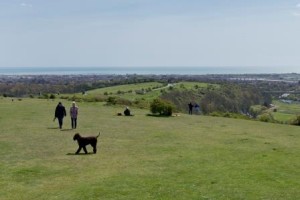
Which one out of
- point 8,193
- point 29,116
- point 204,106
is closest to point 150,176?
point 8,193

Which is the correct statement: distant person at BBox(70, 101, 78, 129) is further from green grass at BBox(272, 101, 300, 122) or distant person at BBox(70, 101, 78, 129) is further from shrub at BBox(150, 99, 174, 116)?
green grass at BBox(272, 101, 300, 122)

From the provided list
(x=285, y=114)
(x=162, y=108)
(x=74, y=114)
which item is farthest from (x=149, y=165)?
(x=285, y=114)

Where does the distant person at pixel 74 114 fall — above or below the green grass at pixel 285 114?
above

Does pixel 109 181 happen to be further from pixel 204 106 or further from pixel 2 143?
pixel 204 106

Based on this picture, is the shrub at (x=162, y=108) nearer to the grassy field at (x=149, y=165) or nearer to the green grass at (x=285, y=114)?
the grassy field at (x=149, y=165)

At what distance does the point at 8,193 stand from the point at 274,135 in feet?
76.9

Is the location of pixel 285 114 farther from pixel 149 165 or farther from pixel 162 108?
pixel 149 165

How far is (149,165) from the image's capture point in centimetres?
2003

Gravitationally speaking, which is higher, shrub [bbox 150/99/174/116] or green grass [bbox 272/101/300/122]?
shrub [bbox 150/99/174/116]

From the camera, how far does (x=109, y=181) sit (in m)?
16.9

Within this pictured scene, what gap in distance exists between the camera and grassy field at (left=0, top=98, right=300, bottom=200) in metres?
15.6

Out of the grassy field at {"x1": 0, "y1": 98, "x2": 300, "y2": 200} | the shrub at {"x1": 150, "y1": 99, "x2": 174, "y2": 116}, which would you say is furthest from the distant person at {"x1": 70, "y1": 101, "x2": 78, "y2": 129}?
the shrub at {"x1": 150, "y1": 99, "x2": 174, "y2": 116}

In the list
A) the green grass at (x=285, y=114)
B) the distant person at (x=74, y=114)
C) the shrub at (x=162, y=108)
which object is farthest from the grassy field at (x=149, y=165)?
the green grass at (x=285, y=114)

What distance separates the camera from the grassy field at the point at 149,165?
1565 cm
